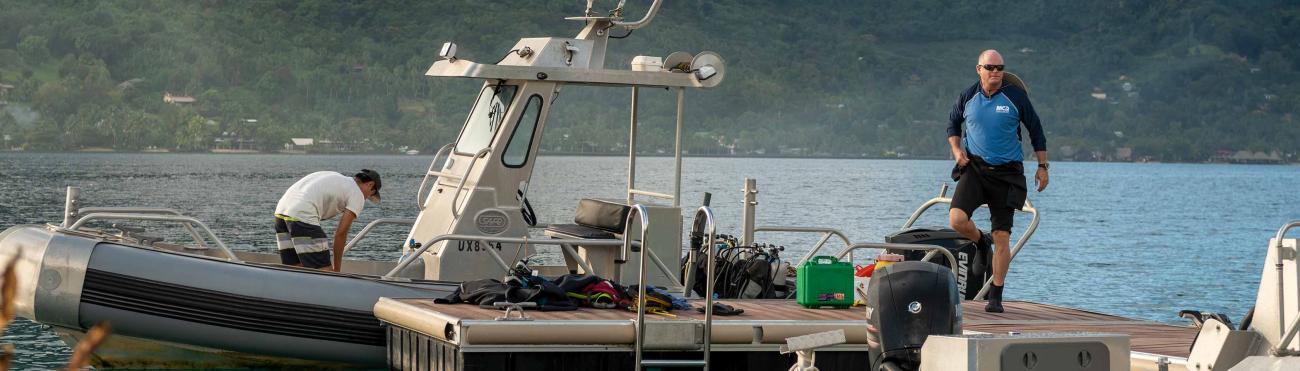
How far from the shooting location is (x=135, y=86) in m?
108

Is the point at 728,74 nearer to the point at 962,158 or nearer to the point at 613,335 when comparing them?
the point at 962,158

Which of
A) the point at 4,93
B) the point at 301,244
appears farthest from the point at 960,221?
the point at 4,93

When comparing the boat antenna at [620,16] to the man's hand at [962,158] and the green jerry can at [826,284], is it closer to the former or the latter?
the green jerry can at [826,284]

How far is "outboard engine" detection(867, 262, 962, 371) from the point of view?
6.06 m

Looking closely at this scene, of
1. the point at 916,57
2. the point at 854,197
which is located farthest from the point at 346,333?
the point at 916,57

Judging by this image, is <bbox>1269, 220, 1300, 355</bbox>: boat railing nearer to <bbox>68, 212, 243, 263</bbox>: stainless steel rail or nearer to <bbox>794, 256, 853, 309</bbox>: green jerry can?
<bbox>794, 256, 853, 309</bbox>: green jerry can

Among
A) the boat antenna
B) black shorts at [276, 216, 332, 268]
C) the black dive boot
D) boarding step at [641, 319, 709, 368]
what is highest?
the boat antenna

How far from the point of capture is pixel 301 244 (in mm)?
9492

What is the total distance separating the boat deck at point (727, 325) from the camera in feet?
23.8

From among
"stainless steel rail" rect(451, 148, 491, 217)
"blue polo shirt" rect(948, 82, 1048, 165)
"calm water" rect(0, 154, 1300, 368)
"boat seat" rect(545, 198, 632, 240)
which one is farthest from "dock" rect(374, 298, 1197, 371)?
"calm water" rect(0, 154, 1300, 368)

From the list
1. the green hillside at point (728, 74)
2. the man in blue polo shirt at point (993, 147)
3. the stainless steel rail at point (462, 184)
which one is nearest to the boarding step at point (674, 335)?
the man in blue polo shirt at point (993, 147)

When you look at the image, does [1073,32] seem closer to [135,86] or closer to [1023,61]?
[1023,61]

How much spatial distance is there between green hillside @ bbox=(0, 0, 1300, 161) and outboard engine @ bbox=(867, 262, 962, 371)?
72541mm

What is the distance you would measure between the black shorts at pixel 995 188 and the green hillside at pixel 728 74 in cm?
7051
